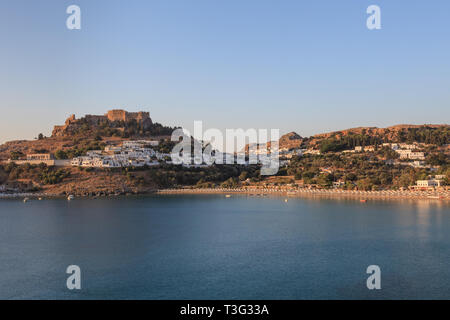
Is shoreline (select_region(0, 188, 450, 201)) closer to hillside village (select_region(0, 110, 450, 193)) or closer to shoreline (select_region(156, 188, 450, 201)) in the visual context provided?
shoreline (select_region(156, 188, 450, 201))

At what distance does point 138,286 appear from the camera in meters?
17.8

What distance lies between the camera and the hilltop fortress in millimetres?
92125

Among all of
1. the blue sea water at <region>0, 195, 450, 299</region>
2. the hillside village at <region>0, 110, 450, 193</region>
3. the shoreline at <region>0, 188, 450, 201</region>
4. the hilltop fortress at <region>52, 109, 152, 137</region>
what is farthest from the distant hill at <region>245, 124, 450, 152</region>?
the blue sea water at <region>0, 195, 450, 299</region>

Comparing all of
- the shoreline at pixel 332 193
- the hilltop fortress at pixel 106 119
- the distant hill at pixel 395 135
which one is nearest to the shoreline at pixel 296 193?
the shoreline at pixel 332 193

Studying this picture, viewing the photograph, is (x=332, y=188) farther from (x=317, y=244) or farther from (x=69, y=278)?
(x=69, y=278)

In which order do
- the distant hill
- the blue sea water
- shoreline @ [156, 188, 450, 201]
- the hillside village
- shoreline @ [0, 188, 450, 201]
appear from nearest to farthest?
the blue sea water → shoreline @ [156, 188, 450, 201] → shoreline @ [0, 188, 450, 201] → the hillside village → the distant hill

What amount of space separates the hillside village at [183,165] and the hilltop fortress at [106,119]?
0.21 metres

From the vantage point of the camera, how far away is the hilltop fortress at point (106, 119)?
92125 mm

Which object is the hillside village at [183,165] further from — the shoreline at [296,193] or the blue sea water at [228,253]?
the blue sea water at [228,253]

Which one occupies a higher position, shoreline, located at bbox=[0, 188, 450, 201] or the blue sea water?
shoreline, located at bbox=[0, 188, 450, 201]

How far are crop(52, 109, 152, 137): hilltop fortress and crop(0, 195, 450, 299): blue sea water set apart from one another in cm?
5157

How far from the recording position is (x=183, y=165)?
75375mm
